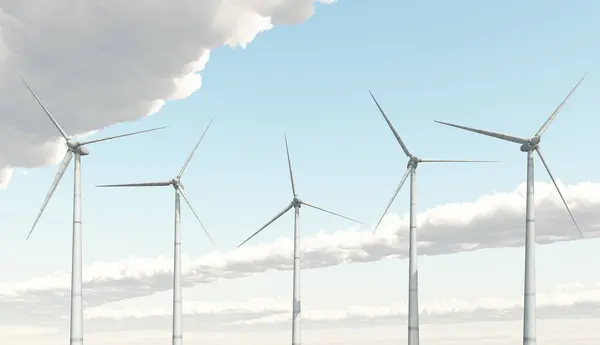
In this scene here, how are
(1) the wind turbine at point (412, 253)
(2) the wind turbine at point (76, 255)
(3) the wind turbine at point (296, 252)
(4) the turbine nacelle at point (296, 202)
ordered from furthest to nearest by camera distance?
(4) the turbine nacelle at point (296, 202)
(3) the wind turbine at point (296, 252)
(1) the wind turbine at point (412, 253)
(2) the wind turbine at point (76, 255)

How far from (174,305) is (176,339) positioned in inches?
135

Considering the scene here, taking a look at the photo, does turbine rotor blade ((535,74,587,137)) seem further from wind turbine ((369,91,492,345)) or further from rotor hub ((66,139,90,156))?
rotor hub ((66,139,90,156))

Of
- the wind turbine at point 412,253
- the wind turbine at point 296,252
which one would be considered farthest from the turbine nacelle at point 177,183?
the wind turbine at point 412,253

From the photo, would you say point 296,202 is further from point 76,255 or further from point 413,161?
point 76,255

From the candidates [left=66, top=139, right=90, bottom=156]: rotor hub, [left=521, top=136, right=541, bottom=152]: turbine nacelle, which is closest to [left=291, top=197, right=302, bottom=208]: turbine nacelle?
[left=66, top=139, right=90, bottom=156]: rotor hub

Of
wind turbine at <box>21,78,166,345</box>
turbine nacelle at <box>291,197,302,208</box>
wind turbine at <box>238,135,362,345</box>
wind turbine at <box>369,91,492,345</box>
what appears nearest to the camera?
wind turbine at <box>21,78,166,345</box>

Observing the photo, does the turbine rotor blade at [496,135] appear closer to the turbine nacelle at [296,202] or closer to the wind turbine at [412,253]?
the wind turbine at [412,253]

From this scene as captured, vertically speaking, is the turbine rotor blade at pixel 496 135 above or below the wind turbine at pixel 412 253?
above

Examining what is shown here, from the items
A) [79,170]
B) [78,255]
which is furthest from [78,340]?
[79,170]

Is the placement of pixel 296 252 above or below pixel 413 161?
below

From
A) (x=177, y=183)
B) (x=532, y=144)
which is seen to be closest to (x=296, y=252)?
(x=177, y=183)

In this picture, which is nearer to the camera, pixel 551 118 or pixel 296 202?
pixel 551 118

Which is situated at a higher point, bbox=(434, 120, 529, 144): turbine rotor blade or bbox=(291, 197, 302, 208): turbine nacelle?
bbox=(434, 120, 529, 144): turbine rotor blade

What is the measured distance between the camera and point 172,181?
299 feet
